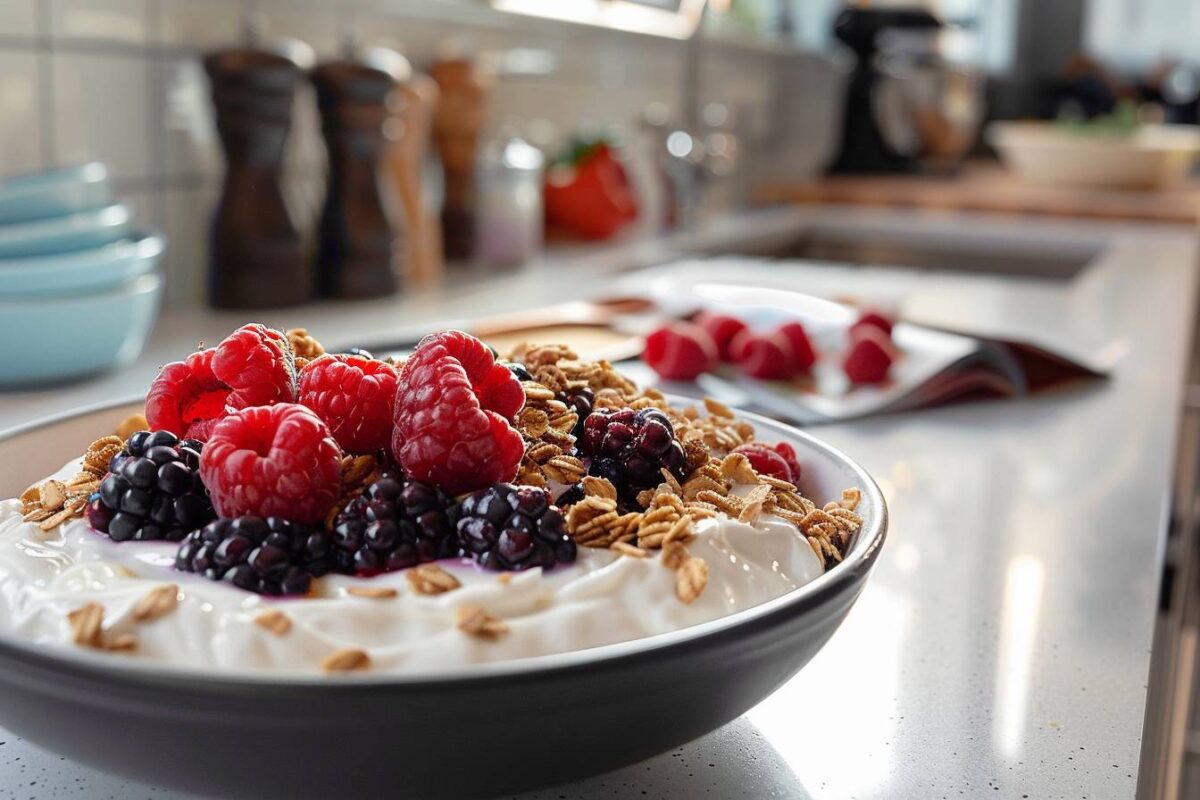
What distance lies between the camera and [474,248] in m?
2.03

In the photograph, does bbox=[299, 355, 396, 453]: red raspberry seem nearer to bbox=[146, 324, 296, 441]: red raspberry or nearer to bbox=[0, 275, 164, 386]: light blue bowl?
bbox=[146, 324, 296, 441]: red raspberry

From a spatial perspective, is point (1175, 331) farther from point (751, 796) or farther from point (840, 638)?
point (751, 796)

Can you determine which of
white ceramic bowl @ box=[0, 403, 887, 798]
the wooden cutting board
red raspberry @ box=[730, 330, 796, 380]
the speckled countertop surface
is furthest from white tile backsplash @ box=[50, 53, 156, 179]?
the wooden cutting board

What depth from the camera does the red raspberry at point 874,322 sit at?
1298mm

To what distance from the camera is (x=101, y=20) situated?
1.43 metres

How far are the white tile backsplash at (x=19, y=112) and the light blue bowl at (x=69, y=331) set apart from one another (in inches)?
10.0

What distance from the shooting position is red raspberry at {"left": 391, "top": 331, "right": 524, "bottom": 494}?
54cm

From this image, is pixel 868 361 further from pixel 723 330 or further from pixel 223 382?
pixel 223 382

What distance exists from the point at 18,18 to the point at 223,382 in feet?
2.93

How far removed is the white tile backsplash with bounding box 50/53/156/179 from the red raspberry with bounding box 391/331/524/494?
1001 mm

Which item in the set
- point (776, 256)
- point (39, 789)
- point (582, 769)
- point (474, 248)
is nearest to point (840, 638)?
point (582, 769)

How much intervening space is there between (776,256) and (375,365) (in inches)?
83.8

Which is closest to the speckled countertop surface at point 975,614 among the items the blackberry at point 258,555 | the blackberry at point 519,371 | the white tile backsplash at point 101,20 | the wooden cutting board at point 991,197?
the blackberry at point 258,555

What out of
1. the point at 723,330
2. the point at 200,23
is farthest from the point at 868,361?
the point at 200,23
